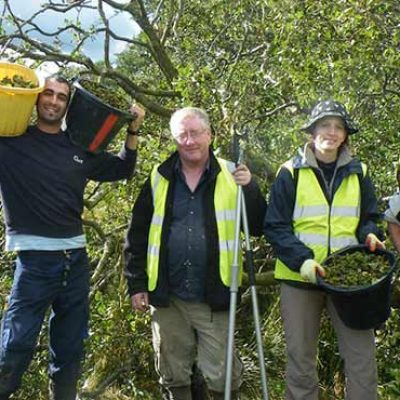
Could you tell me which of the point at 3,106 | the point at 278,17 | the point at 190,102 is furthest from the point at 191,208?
the point at 278,17

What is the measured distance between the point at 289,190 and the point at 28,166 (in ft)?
4.80

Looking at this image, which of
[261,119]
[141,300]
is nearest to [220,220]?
[141,300]

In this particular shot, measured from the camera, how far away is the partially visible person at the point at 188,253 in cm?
367

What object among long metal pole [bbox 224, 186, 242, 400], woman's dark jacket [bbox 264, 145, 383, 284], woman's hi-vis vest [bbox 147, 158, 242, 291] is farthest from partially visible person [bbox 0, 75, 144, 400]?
woman's dark jacket [bbox 264, 145, 383, 284]

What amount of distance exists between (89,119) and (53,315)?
1158 mm

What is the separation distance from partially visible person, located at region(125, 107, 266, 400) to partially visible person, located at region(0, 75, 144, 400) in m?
0.37

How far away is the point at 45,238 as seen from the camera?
140 inches

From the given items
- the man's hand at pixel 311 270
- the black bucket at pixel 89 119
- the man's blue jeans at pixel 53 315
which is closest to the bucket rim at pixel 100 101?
the black bucket at pixel 89 119

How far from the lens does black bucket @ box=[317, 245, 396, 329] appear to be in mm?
3318

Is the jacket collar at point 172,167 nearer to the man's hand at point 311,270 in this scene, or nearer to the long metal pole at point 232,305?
the long metal pole at point 232,305

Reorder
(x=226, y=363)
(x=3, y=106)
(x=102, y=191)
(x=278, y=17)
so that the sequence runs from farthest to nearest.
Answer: (x=102, y=191)
(x=278, y=17)
(x=226, y=363)
(x=3, y=106)

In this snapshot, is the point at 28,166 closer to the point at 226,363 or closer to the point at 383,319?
the point at 226,363

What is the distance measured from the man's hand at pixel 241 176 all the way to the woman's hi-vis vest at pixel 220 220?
0.28ft

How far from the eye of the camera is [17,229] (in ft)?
11.7
